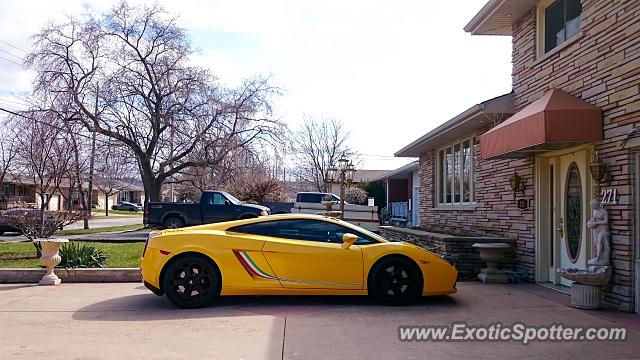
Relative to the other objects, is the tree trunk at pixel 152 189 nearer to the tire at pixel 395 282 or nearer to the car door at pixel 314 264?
the car door at pixel 314 264

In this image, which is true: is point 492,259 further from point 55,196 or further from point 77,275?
point 55,196

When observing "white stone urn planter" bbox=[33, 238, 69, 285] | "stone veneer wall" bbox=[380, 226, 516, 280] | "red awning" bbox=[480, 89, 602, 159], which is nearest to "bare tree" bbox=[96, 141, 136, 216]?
"white stone urn planter" bbox=[33, 238, 69, 285]

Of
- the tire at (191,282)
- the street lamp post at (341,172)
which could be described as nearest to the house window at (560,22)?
the tire at (191,282)

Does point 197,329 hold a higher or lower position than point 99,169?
lower

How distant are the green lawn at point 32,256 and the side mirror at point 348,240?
5516 millimetres

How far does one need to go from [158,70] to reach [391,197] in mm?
18601

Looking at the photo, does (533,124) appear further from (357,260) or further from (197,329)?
(197,329)

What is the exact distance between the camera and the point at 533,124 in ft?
27.5

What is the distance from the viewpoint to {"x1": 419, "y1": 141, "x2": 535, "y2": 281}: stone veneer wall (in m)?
10.3

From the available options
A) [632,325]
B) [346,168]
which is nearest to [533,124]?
[632,325]

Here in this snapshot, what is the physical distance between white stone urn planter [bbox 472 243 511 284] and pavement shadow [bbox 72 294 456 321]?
1.82 meters

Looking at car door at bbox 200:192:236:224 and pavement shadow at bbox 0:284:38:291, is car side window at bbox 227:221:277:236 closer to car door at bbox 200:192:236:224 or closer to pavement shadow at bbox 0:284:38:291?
pavement shadow at bbox 0:284:38:291

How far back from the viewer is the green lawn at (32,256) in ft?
39.9

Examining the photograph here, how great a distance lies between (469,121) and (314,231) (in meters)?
5.16
